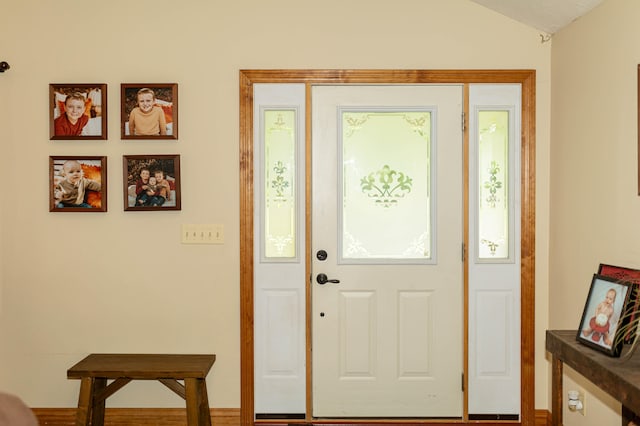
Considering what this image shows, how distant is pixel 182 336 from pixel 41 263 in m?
0.91

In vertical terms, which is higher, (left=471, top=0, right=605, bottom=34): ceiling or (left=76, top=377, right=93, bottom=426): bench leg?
(left=471, top=0, right=605, bottom=34): ceiling

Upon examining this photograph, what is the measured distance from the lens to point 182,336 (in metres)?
3.13

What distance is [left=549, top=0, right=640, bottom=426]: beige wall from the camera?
7.86ft

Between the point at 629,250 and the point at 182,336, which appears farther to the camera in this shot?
the point at 182,336

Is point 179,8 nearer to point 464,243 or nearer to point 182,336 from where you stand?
point 182,336

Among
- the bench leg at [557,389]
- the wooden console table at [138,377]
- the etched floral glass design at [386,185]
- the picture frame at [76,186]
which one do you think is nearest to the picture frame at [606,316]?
the bench leg at [557,389]

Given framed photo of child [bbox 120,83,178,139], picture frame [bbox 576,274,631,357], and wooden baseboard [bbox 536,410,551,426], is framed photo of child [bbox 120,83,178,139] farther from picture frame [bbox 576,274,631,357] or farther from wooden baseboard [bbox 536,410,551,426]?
wooden baseboard [bbox 536,410,551,426]

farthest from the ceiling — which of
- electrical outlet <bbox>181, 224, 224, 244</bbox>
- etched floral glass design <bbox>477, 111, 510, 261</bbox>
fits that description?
electrical outlet <bbox>181, 224, 224, 244</bbox>

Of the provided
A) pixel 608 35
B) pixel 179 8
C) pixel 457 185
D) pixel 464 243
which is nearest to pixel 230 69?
pixel 179 8

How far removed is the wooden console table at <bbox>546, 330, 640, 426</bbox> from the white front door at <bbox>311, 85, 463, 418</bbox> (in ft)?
3.03

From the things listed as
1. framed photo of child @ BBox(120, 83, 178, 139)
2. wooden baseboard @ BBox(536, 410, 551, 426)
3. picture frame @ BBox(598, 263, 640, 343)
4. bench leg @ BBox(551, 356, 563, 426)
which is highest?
framed photo of child @ BBox(120, 83, 178, 139)

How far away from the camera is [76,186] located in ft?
10.1

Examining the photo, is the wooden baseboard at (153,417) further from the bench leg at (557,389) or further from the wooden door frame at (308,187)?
the bench leg at (557,389)

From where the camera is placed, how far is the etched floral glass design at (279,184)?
3121 mm
